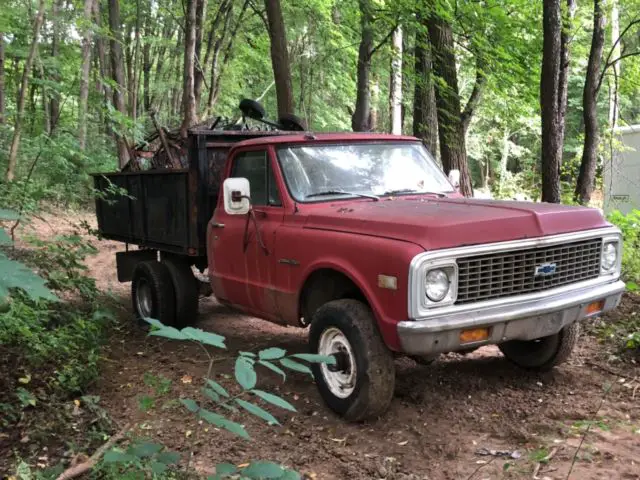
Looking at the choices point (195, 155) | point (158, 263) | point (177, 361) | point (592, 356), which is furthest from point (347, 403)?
point (158, 263)

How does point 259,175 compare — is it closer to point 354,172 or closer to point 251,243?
point 251,243

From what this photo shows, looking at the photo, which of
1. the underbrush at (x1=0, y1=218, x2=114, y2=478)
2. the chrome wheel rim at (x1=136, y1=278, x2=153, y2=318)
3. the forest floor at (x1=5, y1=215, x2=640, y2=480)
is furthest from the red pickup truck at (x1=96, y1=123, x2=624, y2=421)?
the underbrush at (x1=0, y1=218, x2=114, y2=478)

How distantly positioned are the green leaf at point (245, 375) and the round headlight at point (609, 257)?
3.38m

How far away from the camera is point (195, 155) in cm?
595

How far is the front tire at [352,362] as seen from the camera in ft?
12.8

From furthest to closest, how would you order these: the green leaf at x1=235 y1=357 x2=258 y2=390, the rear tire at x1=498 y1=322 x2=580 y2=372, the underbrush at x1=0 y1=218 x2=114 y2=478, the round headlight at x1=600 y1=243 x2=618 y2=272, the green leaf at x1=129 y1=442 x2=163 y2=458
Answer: the rear tire at x1=498 y1=322 x2=580 y2=372, the round headlight at x1=600 y1=243 x2=618 y2=272, the underbrush at x1=0 y1=218 x2=114 y2=478, the green leaf at x1=129 y1=442 x2=163 y2=458, the green leaf at x1=235 y1=357 x2=258 y2=390

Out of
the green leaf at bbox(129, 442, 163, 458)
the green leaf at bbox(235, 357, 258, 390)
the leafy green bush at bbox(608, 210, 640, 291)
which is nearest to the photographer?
the green leaf at bbox(235, 357, 258, 390)

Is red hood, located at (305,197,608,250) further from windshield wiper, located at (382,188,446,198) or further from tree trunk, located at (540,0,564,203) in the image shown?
tree trunk, located at (540,0,564,203)

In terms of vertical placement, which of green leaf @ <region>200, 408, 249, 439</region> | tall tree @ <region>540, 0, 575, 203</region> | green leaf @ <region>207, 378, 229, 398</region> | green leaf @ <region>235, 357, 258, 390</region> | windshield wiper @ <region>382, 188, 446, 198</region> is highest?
tall tree @ <region>540, 0, 575, 203</region>

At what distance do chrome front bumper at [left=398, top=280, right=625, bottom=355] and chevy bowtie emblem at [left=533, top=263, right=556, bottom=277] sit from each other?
151 millimetres

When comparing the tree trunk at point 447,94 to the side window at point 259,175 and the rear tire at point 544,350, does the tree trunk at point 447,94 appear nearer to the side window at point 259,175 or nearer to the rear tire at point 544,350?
the rear tire at point 544,350

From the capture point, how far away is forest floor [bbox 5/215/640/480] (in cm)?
351

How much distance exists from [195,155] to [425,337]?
135 inches

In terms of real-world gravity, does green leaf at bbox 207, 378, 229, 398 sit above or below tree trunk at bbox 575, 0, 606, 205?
below
